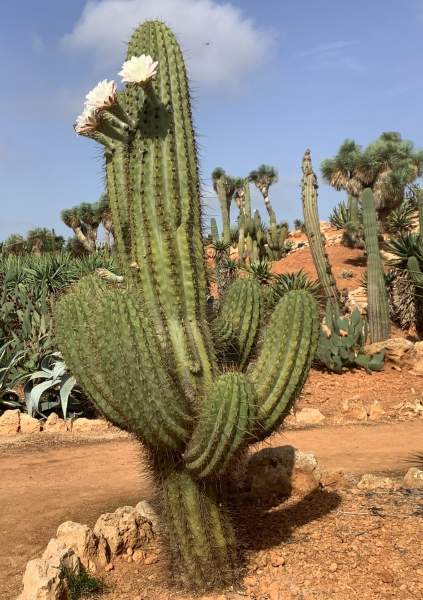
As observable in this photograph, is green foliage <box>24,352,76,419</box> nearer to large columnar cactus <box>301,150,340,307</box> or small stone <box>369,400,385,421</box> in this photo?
small stone <box>369,400,385,421</box>

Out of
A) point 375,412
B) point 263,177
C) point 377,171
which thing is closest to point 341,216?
point 377,171

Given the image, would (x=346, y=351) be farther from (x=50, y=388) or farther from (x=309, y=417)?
(x=50, y=388)

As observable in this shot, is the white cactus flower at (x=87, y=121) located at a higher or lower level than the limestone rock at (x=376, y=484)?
higher

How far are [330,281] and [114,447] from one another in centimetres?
743

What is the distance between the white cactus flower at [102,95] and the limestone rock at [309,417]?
5.54 m

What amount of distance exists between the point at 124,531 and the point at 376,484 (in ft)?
6.03

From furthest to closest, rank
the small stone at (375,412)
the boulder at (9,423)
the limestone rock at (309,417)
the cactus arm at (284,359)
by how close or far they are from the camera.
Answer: the small stone at (375,412)
the limestone rock at (309,417)
the boulder at (9,423)
the cactus arm at (284,359)

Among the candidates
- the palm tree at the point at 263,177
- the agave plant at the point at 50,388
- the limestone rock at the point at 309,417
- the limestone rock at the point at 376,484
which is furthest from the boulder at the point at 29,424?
the palm tree at the point at 263,177

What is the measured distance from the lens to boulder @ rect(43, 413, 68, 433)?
295 inches

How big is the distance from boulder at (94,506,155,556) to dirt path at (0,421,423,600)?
0.46 m

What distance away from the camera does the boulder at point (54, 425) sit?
7.50 metres

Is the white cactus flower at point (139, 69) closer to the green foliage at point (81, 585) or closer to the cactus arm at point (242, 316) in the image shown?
the cactus arm at point (242, 316)

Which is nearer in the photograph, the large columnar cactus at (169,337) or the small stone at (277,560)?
the large columnar cactus at (169,337)

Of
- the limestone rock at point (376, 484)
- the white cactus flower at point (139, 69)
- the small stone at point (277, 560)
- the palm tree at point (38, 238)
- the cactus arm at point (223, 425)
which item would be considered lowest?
the small stone at point (277, 560)
